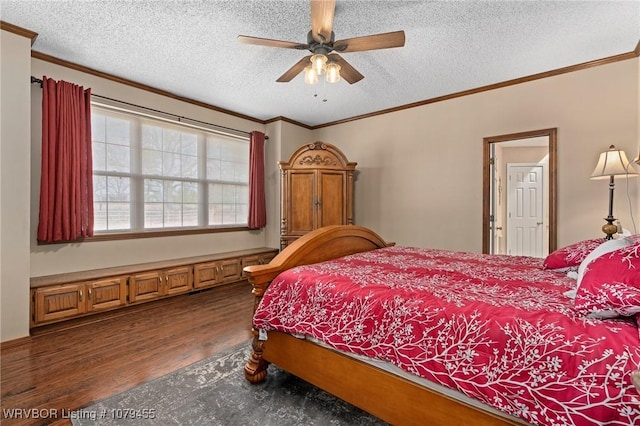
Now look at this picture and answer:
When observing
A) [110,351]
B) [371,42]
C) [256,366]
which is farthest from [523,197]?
[110,351]

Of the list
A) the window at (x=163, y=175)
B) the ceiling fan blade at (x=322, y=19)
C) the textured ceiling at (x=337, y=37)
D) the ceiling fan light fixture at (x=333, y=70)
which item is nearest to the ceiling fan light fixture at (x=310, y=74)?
the ceiling fan light fixture at (x=333, y=70)

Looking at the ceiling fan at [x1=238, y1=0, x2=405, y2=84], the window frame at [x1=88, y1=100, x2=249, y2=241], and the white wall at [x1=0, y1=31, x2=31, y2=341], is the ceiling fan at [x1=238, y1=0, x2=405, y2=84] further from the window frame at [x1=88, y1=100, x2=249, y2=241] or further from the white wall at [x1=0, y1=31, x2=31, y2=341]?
the window frame at [x1=88, y1=100, x2=249, y2=241]

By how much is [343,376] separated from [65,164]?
3.40 metres

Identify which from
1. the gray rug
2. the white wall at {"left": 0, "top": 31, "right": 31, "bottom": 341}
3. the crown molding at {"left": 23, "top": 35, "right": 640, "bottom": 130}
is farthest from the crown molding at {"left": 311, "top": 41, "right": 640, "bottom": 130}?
the white wall at {"left": 0, "top": 31, "right": 31, "bottom": 341}

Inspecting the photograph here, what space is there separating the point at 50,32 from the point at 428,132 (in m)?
4.27

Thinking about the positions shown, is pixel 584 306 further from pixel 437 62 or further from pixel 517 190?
pixel 517 190

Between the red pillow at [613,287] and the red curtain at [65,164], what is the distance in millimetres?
4110

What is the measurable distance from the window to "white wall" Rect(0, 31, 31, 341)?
777 mm

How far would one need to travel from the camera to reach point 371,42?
6.88 ft

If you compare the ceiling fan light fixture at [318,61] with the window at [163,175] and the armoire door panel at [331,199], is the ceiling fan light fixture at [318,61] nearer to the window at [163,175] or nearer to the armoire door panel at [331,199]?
the armoire door panel at [331,199]

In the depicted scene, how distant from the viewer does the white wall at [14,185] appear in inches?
100

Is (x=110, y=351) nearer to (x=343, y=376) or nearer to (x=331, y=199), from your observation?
(x=343, y=376)

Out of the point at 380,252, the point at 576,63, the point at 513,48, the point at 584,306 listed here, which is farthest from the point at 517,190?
the point at 584,306

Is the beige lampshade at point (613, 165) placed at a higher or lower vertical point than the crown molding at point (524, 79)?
lower
